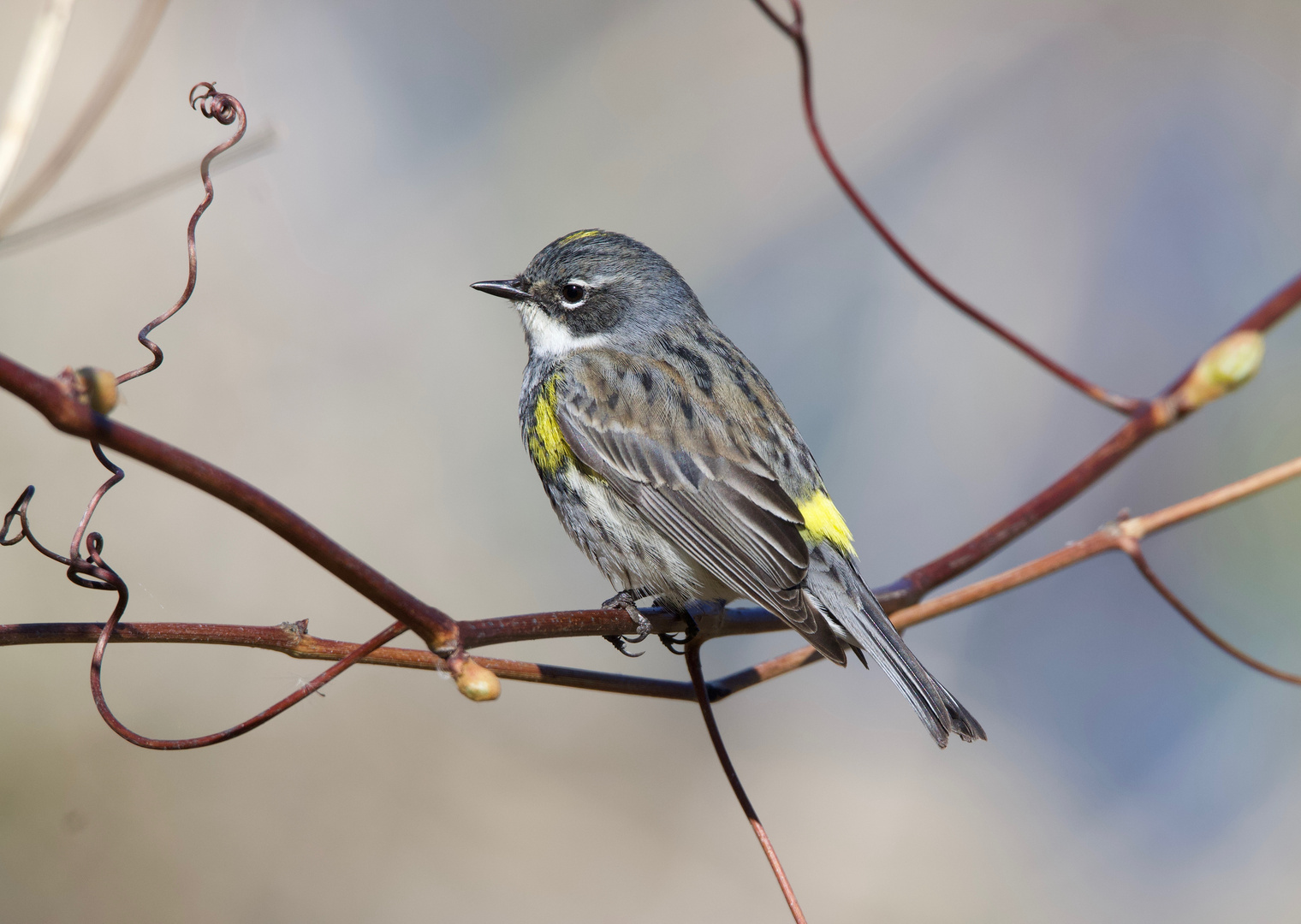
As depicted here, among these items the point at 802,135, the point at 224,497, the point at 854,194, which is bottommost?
the point at 224,497

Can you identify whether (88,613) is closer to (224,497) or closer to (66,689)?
(66,689)

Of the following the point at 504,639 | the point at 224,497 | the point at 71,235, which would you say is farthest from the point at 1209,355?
the point at 71,235

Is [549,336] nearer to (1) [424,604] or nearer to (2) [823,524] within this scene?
(2) [823,524]

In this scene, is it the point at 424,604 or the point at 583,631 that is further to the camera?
the point at 583,631

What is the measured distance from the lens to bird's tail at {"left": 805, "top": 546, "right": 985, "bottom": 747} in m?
3.34

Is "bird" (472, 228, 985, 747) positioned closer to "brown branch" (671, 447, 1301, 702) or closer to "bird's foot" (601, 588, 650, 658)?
"bird's foot" (601, 588, 650, 658)

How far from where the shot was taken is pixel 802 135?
7.38 meters

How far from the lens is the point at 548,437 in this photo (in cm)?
431

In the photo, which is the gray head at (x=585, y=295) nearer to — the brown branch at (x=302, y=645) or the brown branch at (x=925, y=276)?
the brown branch at (x=302, y=645)

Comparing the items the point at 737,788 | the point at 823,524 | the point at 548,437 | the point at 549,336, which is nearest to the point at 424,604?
the point at 737,788

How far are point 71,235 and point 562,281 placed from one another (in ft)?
12.0

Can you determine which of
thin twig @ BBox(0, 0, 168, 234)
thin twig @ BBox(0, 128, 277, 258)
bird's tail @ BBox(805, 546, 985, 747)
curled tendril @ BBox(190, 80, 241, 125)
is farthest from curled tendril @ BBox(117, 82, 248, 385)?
bird's tail @ BBox(805, 546, 985, 747)

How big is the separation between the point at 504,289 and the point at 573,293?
11.9 inches

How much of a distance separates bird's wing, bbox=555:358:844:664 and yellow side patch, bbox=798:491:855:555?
74mm
